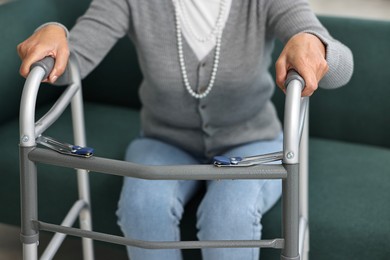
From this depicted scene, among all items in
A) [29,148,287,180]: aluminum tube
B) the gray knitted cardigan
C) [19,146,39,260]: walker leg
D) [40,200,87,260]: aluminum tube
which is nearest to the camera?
[29,148,287,180]: aluminum tube

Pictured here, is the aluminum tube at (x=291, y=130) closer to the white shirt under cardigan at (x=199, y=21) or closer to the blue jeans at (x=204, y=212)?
the blue jeans at (x=204, y=212)

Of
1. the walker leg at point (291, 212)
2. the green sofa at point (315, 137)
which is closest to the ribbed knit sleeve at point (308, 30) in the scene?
the walker leg at point (291, 212)

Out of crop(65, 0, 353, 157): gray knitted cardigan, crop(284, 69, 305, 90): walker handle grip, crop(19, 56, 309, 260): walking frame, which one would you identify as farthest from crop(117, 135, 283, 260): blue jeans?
crop(284, 69, 305, 90): walker handle grip

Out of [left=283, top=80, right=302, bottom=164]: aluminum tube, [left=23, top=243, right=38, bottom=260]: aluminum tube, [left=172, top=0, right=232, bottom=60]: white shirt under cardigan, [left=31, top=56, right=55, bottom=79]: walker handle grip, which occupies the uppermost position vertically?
[left=172, top=0, right=232, bottom=60]: white shirt under cardigan

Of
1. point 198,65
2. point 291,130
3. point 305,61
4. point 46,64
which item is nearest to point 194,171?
point 291,130

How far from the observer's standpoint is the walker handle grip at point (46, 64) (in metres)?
1.37

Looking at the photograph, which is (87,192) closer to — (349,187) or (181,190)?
(181,190)

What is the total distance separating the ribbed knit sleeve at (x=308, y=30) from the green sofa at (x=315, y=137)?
16.0 inches

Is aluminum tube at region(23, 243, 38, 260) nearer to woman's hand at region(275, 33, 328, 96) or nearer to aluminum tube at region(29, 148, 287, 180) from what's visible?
aluminum tube at region(29, 148, 287, 180)

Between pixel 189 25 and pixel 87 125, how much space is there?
673mm

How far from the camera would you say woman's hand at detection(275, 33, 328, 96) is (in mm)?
1274

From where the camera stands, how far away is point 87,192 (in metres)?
1.74

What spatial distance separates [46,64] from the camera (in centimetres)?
139

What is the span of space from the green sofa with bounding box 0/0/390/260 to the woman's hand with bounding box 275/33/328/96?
497 mm
